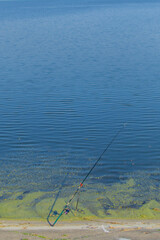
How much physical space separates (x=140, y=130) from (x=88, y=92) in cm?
791

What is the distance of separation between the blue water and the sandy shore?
3.08 m

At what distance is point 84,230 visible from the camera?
11672 mm

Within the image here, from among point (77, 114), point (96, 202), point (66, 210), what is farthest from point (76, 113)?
point (66, 210)

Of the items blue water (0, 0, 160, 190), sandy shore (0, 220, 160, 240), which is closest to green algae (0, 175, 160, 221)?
sandy shore (0, 220, 160, 240)

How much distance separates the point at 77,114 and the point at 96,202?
1018 cm

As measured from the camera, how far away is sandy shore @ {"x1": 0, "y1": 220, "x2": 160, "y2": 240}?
11109mm

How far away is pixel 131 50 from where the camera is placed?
43.7m

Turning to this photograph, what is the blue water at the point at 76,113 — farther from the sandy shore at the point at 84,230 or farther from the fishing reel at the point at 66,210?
the sandy shore at the point at 84,230

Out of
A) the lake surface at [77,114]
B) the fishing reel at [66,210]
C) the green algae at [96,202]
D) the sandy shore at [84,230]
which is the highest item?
the sandy shore at [84,230]

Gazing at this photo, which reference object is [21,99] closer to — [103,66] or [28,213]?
[103,66]

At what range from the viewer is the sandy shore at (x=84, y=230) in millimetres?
11109

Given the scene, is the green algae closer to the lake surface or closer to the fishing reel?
the fishing reel

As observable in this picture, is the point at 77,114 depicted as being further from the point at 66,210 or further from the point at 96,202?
the point at 66,210

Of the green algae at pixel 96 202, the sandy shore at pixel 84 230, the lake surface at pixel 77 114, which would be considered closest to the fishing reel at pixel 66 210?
the green algae at pixel 96 202
